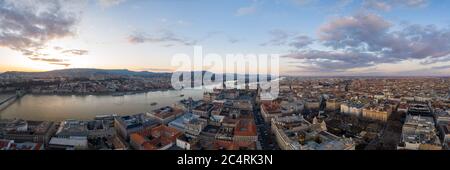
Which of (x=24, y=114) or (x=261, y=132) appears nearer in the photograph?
(x=261, y=132)

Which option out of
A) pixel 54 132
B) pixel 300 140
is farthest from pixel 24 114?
pixel 300 140

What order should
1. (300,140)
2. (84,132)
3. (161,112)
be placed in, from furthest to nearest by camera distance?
(161,112)
(84,132)
(300,140)
